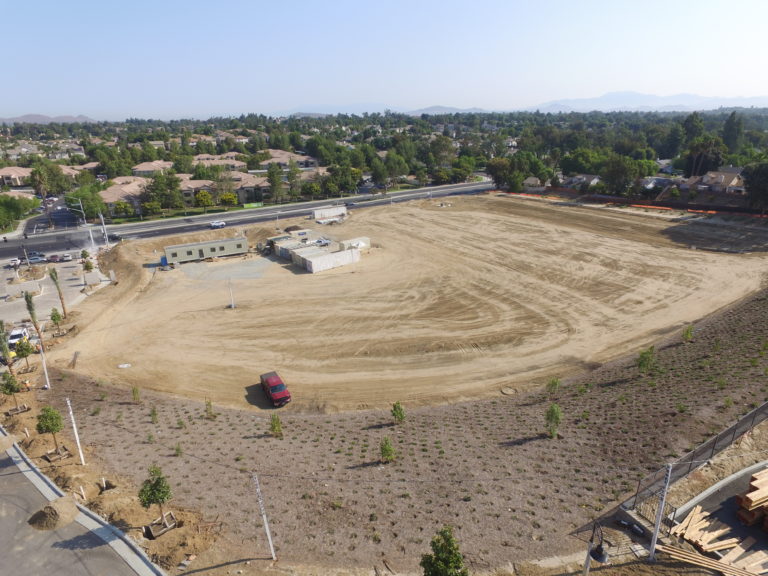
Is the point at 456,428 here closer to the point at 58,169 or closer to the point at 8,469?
the point at 8,469

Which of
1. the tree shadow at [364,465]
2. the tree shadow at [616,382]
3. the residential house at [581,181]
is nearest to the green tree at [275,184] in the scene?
the residential house at [581,181]

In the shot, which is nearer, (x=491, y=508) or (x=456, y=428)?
(x=491, y=508)

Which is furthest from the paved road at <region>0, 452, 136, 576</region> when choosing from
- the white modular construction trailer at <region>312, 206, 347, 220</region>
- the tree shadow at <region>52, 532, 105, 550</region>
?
the white modular construction trailer at <region>312, 206, 347, 220</region>

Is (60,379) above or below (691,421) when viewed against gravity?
below

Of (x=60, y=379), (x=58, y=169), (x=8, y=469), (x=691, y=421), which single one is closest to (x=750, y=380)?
(x=691, y=421)

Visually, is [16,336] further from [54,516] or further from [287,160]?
[287,160]

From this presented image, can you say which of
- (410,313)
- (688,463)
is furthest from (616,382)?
(410,313)

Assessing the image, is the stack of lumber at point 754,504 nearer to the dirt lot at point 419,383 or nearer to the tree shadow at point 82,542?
the dirt lot at point 419,383
